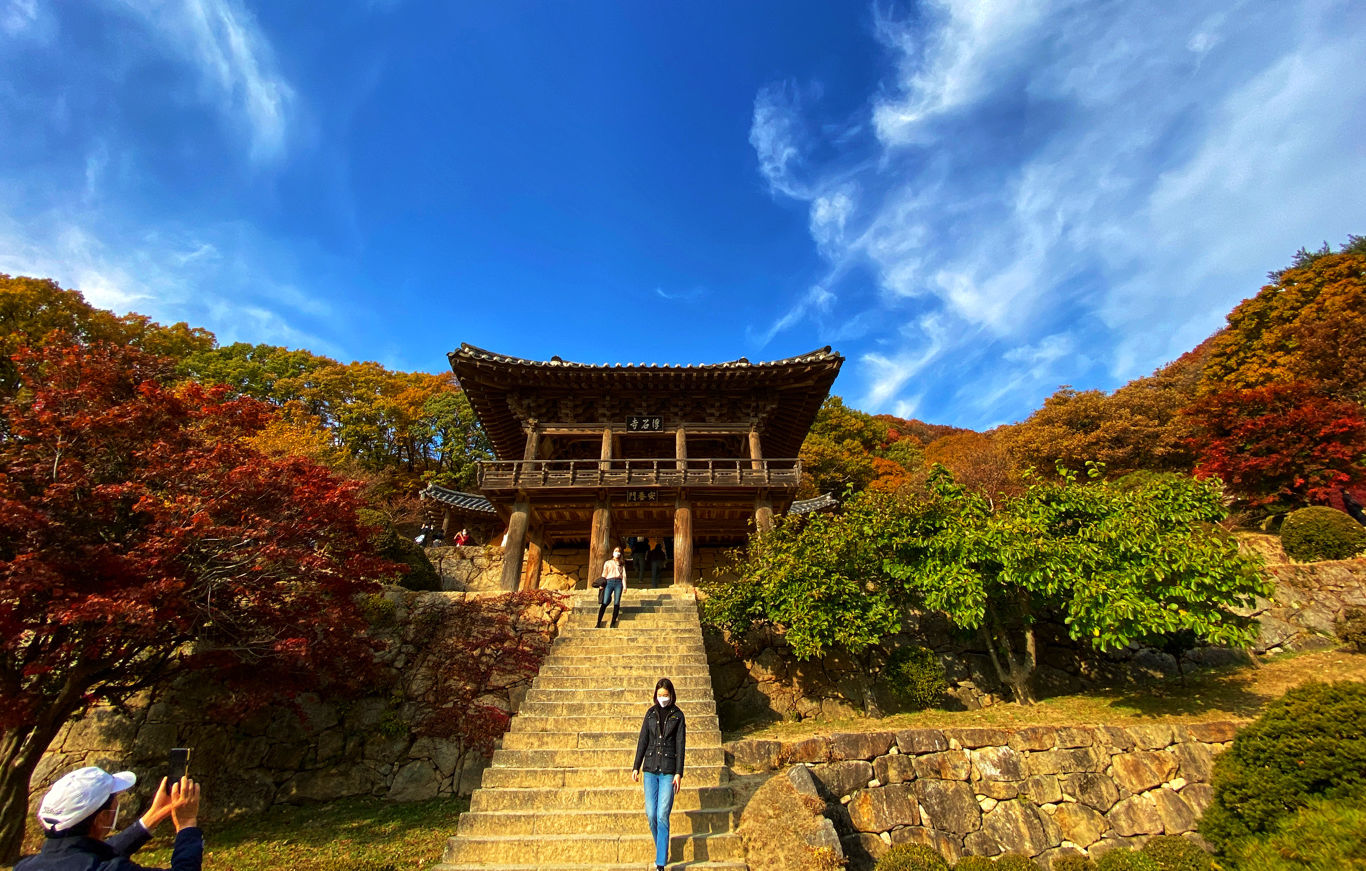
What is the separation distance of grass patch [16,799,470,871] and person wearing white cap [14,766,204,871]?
13.8 feet

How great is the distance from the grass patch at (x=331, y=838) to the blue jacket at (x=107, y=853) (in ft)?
13.8

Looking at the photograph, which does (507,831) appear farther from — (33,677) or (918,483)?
(918,483)

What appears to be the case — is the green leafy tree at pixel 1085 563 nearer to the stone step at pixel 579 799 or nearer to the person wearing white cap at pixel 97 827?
the stone step at pixel 579 799

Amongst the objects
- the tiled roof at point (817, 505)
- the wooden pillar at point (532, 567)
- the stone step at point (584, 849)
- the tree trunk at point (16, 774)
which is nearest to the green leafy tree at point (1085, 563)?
the stone step at point (584, 849)

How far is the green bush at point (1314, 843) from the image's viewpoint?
473 centimetres

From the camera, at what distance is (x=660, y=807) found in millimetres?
5086

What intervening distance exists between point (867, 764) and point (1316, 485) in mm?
18375

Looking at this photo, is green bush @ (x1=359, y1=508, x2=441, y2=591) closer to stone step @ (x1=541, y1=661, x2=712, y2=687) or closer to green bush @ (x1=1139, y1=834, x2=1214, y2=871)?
stone step @ (x1=541, y1=661, x2=712, y2=687)

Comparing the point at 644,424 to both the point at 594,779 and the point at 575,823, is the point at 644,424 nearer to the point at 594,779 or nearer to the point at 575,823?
the point at 594,779

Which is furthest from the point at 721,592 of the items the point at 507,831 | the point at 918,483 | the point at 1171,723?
the point at 918,483

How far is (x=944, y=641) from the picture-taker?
38.9 ft

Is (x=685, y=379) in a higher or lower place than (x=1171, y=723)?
higher

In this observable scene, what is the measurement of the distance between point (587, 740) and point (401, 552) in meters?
8.67

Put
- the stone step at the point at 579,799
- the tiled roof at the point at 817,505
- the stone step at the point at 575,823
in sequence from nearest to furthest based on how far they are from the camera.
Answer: the stone step at the point at 575,823
the stone step at the point at 579,799
the tiled roof at the point at 817,505
